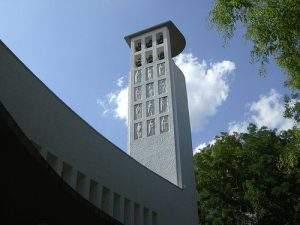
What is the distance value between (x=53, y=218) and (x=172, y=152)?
557 inches

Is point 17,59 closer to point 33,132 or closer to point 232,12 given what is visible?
point 33,132

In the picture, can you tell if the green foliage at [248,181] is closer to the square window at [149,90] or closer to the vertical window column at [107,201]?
the square window at [149,90]

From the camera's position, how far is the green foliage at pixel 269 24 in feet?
29.0

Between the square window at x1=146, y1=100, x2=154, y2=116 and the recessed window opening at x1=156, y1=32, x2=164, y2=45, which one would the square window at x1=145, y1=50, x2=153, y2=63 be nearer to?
the recessed window opening at x1=156, y1=32, x2=164, y2=45

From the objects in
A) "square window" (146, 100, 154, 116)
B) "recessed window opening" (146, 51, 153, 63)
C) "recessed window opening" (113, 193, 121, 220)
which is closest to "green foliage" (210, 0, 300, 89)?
"recessed window opening" (113, 193, 121, 220)

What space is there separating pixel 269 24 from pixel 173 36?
1740 cm

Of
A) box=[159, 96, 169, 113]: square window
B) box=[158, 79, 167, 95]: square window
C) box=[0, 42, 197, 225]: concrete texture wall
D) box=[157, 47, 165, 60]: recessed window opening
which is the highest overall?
box=[157, 47, 165, 60]: recessed window opening

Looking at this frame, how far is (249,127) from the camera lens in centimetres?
2836

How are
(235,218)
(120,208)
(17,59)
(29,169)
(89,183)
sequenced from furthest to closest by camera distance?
(235,218) → (120,208) → (89,183) → (17,59) → (29,169)

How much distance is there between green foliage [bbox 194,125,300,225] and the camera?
2405 centimetres

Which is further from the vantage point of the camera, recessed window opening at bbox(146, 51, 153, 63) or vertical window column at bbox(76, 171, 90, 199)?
recessed window opening at bbox(146, 51, 153, 63)

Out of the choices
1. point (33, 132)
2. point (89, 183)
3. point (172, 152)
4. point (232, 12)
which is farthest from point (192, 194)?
point (232, 12)

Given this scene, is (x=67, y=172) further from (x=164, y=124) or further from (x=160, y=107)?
(x=160, y=107)

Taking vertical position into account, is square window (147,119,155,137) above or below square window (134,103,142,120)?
below
